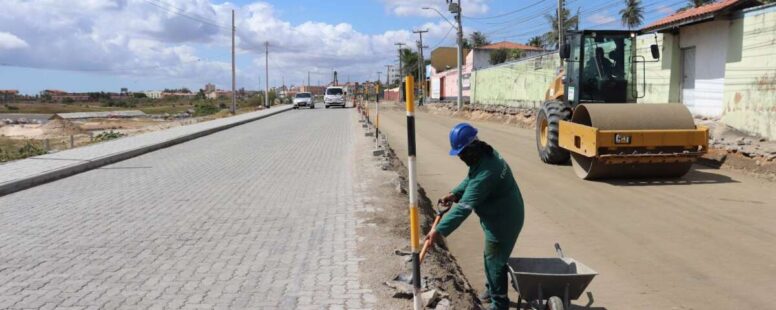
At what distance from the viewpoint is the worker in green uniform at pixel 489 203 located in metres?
3.83

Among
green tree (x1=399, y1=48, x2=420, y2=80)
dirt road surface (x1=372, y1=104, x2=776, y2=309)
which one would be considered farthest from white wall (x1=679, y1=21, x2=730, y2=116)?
green tree (x1=399, y1=48, x2=420, y2=80)

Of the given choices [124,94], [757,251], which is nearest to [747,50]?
[757,251]

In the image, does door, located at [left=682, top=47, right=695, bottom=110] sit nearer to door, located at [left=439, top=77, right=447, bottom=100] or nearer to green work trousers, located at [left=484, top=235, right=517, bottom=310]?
green work trousers, located at [left=484, top=235, right=517, bottom=310]

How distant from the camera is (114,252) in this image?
587 centimetres

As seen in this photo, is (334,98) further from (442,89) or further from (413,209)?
(413,209)

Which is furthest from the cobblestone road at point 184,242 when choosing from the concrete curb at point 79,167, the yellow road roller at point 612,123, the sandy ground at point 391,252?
the yellow road roller at point 612,123

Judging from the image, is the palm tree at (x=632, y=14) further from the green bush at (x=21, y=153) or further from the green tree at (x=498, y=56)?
the green bush at (x=21, y=153)

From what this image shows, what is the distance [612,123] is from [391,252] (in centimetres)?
592

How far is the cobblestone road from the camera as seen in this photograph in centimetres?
461

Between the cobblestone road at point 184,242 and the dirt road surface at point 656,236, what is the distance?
5.14ft

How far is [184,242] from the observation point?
626cm

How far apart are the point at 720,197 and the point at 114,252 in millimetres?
7987

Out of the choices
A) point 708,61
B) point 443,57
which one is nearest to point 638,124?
point 708,61

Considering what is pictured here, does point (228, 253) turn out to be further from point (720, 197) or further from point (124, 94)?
point (124, 94)
